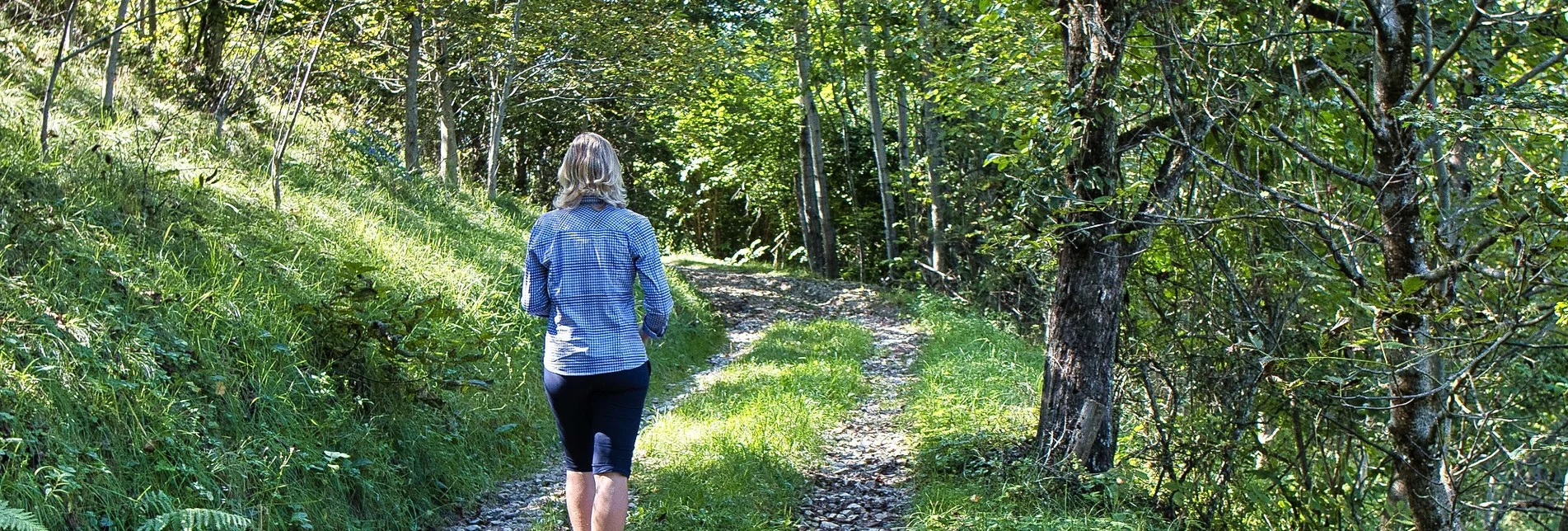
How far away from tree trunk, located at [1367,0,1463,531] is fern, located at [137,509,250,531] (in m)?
4.24

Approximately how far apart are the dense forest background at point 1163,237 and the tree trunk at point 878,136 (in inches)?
242

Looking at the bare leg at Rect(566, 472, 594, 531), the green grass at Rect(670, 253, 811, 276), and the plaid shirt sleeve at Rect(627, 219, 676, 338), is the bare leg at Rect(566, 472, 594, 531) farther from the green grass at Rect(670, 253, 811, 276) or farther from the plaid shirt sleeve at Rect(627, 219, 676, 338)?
the green grass at Rect(670, 253, 811, 276)

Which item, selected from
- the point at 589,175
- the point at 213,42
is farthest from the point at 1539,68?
the point at 213,42

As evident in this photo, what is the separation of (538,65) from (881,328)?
6.30 m

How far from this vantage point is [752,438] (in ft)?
21.7

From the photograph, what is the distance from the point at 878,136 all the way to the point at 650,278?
16.1m

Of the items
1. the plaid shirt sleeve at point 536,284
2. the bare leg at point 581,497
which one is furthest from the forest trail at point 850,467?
the plaid shirt sleeve at point 536,284

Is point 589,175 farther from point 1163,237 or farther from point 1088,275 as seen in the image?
point 1163,237

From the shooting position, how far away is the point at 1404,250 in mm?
3943

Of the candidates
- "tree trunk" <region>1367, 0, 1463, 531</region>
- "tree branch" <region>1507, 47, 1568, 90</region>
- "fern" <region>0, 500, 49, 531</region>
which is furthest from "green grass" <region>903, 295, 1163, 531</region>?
"fern" <region>0, 500, 49, 531</region>

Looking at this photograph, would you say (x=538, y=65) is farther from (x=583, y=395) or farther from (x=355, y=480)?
(x=583, y=395)

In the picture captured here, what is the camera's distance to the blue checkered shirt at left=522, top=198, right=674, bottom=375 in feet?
13.3

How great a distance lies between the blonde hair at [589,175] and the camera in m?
4.15

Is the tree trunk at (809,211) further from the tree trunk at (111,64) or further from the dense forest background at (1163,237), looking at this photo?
the tree trunk at (111,64)
